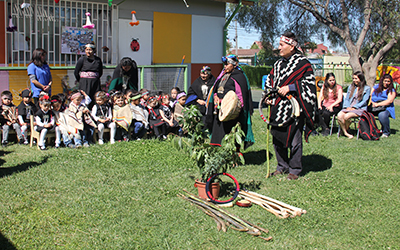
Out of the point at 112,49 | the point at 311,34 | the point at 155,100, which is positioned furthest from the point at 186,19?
the point at 311,34

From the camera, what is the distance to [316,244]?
12.9ft

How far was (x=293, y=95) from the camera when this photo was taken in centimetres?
573

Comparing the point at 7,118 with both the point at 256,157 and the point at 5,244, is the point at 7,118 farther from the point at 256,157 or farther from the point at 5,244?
the point at 256,157

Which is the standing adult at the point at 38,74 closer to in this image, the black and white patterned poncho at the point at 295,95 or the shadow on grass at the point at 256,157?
the shadow on grass at the point at 256,157

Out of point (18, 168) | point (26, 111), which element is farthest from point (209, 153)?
point (26, 111)

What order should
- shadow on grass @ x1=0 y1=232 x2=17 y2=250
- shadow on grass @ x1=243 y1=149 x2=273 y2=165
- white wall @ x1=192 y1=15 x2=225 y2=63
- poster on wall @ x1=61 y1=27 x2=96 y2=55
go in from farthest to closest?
white wall @ x1=192 y1=15 x2=225 y2=63 → poster on wall @ x1=61 y1=27 x2=96 y2=55 → shadow on grass @ x1=243 y1=149 x2=273 y2=165 → shadow on grass @ x1=0 y1=232 x2=17 y2=250

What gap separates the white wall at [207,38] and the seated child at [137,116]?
4476 mm

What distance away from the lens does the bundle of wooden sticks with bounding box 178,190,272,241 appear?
4.12m

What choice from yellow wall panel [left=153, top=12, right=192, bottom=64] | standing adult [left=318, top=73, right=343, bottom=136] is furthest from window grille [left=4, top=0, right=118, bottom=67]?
standing adult [left=318, top=73, right=343, bottom=136]

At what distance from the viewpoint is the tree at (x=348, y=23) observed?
1853 cm

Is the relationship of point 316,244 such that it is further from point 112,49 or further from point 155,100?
point 112,49

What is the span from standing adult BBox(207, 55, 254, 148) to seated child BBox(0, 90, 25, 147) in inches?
150

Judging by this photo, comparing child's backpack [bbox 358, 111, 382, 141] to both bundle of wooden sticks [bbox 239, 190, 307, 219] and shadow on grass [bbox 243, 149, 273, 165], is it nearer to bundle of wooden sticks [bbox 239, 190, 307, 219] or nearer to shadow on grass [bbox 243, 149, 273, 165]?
shadow on grass [bbox 243, 149, 273, 165]

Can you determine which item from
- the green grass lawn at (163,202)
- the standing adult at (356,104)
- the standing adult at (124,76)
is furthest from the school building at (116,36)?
the standing adult at (356,104)
